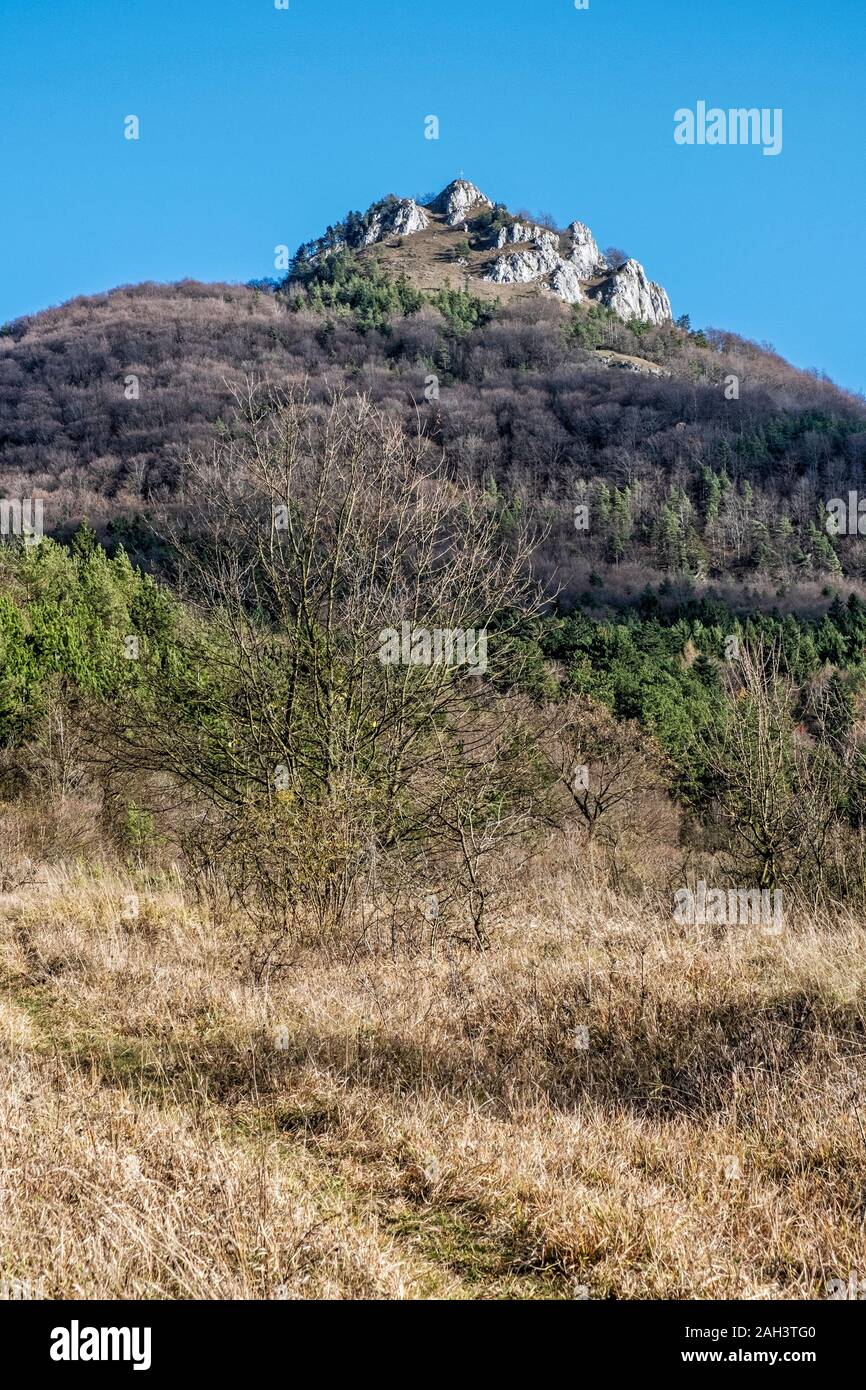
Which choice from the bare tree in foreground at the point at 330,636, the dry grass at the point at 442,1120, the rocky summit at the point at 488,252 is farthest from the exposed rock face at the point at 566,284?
the dry grass at the point at 442,1120

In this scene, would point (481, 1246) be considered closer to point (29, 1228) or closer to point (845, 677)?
point (29, 1228)

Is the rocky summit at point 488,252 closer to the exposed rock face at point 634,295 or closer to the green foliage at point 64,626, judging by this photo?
the exposed rock face at point 634,295

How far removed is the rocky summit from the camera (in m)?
160

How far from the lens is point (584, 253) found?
589 ft

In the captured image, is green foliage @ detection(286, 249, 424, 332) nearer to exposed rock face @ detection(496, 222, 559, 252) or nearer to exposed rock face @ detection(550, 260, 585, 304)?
exposed rock face @ detection(550, 260, 585, 304)

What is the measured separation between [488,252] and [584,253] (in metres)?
23.1

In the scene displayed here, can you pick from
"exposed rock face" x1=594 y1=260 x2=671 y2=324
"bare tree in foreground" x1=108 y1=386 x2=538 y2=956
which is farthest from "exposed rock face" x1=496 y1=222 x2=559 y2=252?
"bare tree in foreground" x1=108 y1=386 x2=538 y2=956

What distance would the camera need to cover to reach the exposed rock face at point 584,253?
6983 inches

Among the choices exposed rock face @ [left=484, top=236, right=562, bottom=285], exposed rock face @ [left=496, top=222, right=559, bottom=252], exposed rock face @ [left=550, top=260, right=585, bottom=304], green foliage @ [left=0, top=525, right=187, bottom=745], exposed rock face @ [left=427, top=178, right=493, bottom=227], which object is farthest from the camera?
exposed rock face @ [left=427, top=178, right=493, bottom=227]

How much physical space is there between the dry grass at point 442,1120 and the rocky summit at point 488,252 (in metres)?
160

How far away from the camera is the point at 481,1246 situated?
2982 millimetres

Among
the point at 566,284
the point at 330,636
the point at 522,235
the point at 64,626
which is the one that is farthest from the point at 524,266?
the point at 330,636

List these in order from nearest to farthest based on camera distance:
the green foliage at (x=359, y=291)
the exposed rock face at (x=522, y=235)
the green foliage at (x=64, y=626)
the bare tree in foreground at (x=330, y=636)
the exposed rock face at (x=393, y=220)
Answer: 1. the bare tree in foreground at (x=330, y=636)
2. the green foliage at (x=64, y=626)
3. the green foliage at (x=359, y=291)
4. the exposed rock face at (x=522, y=235)
5. the exposed rock face at (x=393, y=220)

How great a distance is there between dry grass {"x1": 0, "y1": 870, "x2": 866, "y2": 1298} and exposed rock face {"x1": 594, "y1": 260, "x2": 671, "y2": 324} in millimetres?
172896
